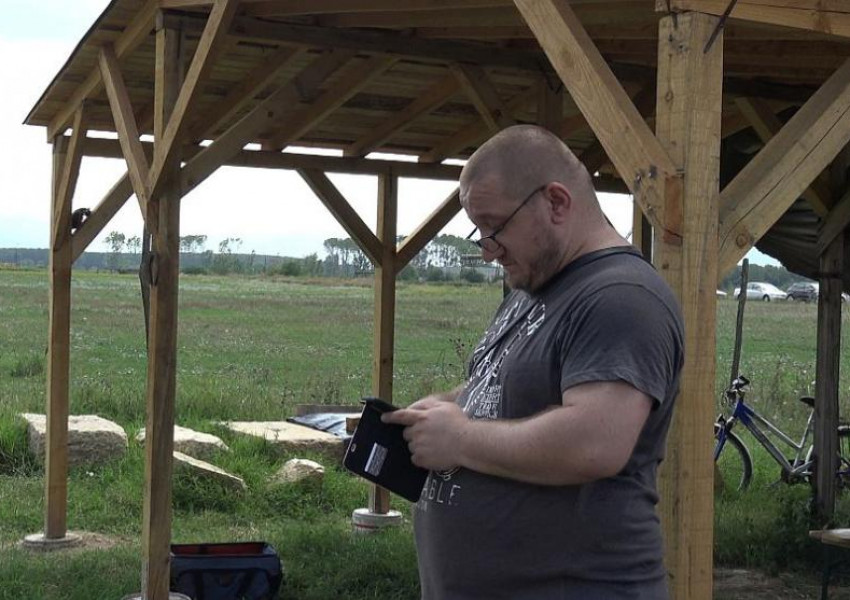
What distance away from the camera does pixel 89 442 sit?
378 inches

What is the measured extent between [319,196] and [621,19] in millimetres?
3812

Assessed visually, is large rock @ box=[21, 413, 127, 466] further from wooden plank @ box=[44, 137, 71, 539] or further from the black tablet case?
the black tablet case

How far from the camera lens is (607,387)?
2.11 metres

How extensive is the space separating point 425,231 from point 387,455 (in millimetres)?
6484

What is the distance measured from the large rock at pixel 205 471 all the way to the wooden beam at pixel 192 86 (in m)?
3.51

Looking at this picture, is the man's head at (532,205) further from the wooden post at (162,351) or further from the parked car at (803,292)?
the parked car at (803,292)

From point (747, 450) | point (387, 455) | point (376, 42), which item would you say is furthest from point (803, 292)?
point (387, 455)

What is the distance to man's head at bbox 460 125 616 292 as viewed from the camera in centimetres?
232

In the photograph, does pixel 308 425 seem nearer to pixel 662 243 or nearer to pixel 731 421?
pixel 731 421

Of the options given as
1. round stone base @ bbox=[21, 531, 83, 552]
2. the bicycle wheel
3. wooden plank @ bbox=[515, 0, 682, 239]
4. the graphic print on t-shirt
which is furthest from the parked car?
the graphic print on t-shirt

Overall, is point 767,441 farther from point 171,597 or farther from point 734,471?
point 171,597

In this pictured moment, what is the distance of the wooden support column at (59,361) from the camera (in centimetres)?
804

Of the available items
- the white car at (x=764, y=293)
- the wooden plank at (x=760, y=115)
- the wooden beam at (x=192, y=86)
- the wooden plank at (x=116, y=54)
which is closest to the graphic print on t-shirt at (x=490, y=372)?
the wooden beam at (x=192, y=86)

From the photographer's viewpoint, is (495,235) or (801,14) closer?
(495,235)
